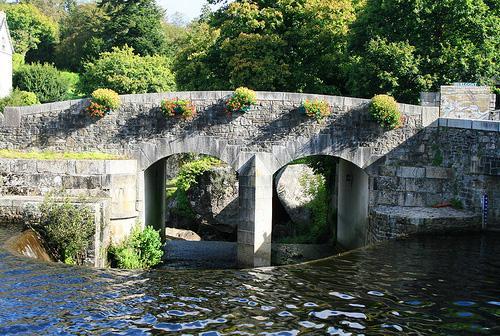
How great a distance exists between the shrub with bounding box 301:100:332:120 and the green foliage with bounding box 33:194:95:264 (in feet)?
22.9

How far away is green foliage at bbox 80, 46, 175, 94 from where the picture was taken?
34844mm

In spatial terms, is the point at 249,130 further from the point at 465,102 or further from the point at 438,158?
the point at 465,102

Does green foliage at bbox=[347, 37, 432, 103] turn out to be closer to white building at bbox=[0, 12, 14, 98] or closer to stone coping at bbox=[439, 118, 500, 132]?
stone coping at bbox=[439, 118, 500, 132]

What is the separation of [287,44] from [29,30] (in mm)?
42986

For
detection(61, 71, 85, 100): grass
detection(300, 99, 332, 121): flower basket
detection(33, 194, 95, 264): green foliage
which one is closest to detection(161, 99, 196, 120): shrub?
detection(300, 99, 332, 121): flower basket

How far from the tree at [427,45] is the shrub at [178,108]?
7164 mm

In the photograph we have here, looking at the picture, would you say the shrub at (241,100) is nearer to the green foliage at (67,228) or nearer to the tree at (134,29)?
the green foliage at (67,228)

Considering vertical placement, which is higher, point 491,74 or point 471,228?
point 491,74

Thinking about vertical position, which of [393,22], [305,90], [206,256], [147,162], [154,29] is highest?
[154,29]

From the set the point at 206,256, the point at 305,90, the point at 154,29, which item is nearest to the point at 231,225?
the point at 206,256

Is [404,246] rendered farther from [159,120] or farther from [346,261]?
[159,120]

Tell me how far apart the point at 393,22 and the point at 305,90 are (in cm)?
515

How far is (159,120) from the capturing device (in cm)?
1856

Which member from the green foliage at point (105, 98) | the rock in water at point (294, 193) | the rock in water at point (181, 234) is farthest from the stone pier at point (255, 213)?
the rock in water at point (294, 193)
